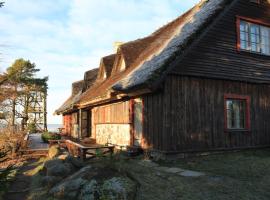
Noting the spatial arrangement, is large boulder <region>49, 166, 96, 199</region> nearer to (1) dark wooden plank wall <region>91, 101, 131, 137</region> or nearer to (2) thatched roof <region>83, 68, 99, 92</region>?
(1) dark wooden plank wall <region>91, 101, 131, 137</region>

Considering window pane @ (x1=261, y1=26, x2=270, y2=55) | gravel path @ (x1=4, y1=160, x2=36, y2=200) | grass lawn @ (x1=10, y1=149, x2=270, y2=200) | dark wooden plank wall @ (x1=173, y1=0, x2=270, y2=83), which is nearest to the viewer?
grass lawn @ (x1=10, y1=149, x2=270, y2=200)

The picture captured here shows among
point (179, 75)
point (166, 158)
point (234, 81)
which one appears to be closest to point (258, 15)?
point (234, 81)

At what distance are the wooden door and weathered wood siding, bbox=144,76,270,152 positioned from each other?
0.64 m

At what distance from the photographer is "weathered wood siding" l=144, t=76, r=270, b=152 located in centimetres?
1223

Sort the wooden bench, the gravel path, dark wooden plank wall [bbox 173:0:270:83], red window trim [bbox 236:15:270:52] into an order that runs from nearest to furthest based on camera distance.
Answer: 1. the gravel path
2. dark wooden plank wall [bbox 173:0:270:83]
3. red window trim [bbox 236:15:270:52]
4. the wooden bench

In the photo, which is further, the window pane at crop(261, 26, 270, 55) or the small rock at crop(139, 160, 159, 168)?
the window pane at crop(261, 26, 270, 55)

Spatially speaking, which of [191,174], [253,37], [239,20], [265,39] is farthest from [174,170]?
[265,39]

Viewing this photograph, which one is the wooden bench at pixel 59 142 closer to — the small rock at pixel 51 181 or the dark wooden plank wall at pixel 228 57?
the small rock at pixel 51 181

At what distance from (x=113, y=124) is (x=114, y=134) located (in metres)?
0.57

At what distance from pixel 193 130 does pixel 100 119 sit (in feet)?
27.3

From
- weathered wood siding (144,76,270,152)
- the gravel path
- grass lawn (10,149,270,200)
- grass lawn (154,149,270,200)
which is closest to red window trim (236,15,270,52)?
weathered wood siding (144,76,270,152)

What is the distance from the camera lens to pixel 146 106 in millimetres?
13250

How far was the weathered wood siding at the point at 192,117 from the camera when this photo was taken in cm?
1223

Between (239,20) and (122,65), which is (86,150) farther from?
(239,20)
